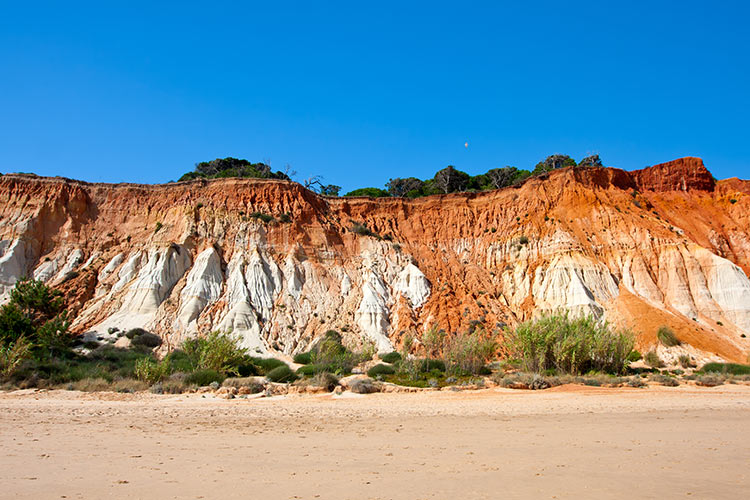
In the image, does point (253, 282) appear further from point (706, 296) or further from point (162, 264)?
point (706, 296)

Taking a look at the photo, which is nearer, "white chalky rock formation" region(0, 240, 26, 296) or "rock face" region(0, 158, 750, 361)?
"rock face" region(0, 158, 750, 361)

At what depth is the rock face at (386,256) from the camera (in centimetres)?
3356

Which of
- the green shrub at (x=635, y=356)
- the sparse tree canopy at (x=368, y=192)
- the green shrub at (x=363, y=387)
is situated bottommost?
the green shrub at (x=363, y=387)

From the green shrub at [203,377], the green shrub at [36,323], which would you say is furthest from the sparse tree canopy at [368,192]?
the green shrub at [203,377]

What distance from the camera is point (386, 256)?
1657 inches

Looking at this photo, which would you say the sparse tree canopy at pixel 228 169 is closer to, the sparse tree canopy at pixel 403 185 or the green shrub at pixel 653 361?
the sparse tree canopy at pixel 403 185

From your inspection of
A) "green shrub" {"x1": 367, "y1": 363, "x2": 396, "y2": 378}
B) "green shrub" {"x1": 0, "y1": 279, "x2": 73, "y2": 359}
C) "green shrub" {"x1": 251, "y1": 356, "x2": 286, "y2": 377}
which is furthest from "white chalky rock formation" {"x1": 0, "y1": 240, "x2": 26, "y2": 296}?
"green shrub" {"x1": 367, "y1": 363, "x2": 396, "y2": 378}

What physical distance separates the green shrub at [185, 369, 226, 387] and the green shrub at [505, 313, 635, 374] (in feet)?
49.3

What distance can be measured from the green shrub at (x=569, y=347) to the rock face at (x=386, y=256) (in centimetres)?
746

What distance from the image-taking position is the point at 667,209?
4325 cm

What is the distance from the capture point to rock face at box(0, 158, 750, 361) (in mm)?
33562

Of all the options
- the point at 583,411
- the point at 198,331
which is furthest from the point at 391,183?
the point at 583,411

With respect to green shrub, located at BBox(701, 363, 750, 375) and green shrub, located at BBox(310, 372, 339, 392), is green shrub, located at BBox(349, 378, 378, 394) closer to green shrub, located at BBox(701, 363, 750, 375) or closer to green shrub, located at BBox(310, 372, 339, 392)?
green shrub, located at BBox(310, 372, 339, 392)

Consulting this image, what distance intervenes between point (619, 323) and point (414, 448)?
2839 centimetres
